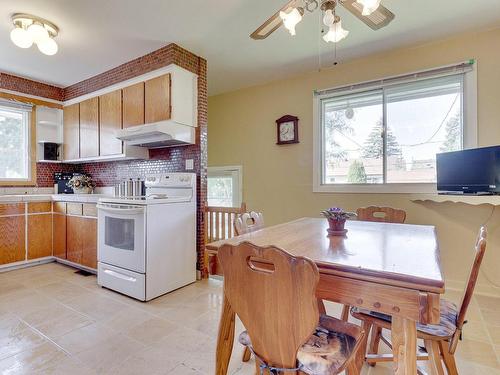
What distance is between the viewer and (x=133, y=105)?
329 centimetres

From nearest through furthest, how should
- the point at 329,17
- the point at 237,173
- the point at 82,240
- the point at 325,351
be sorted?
the point at 325,351
the point at 329,17
the point at 82,240
the point at 237,173

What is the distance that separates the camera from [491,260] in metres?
2.65

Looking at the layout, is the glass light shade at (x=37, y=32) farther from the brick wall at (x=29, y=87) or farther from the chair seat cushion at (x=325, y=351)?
the chair seat cushion at (x=325, y=351)

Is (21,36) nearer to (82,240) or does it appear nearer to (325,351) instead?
(82,240)

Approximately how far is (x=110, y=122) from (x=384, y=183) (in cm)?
348

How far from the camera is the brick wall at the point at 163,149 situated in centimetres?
312

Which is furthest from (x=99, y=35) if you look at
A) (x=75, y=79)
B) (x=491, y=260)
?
(x=491, y=260)

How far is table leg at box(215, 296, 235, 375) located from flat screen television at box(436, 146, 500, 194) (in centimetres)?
242

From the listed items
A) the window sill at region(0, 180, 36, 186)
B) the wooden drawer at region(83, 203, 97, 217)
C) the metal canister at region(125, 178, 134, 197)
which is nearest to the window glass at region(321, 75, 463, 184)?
the metal canister at region(125, 178, 134, 197)

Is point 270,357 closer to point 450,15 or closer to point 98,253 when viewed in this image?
point 98,253

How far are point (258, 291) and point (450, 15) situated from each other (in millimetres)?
3002

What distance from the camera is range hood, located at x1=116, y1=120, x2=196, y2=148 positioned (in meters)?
2.86

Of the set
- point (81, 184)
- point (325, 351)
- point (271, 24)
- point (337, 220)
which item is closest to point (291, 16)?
point (271, 24)

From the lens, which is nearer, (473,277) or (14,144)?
(473,277)
